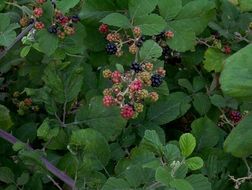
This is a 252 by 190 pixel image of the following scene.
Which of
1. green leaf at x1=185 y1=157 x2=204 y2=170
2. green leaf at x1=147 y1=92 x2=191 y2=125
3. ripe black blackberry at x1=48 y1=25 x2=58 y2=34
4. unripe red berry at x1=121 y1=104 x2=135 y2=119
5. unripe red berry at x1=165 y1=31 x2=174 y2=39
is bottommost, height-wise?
green leaf at x1=147 y1=92 x2=191 y2=125

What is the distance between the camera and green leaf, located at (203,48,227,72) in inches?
70.7

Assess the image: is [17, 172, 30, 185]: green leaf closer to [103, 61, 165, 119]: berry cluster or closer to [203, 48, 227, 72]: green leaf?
[103, 61, 165, 119]: berry cluster

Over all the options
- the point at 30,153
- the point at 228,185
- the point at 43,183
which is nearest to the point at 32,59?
the point at 43,183

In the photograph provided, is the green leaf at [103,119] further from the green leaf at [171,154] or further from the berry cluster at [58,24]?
the green leaf at [171,154]

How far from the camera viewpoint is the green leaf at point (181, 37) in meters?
1.71

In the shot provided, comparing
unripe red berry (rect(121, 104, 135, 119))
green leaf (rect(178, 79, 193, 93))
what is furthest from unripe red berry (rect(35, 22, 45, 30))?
green leaf (rect(178, 79, 193, 93))

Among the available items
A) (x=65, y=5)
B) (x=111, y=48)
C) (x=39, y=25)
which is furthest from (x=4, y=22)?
(x=111, y=48)

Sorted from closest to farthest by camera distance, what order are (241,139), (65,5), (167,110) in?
(241,139), (65,5), (167,110)

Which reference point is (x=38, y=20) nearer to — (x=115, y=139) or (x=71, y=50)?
(x=71, y=50)

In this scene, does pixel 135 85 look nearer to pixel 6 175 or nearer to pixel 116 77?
pixel 116 77

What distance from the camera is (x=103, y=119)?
165cm

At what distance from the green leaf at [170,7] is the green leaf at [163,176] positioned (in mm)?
648

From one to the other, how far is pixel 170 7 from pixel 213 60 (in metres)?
0.23

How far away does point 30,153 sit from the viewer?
1472 millimetres
